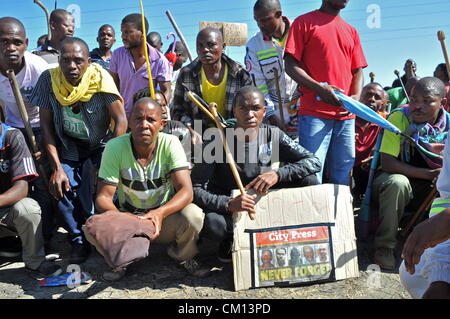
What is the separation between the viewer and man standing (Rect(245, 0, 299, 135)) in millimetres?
3844

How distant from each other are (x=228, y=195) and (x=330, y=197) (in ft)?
2.59

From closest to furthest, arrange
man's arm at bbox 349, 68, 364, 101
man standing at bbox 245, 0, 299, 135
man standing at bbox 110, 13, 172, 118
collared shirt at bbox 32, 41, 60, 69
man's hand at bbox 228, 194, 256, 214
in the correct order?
man's hand at bbox 228, 194, 256, 214 → man's arm at bbox 349, 68, 364, 101 → man standing at bbox 245, 0, 299, 135 → man standing at bbox 110, 13, 172, 118 → collared shirt at bbox 32, 41, 60, 69

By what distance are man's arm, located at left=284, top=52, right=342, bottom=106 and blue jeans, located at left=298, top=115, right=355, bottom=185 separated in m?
0.23

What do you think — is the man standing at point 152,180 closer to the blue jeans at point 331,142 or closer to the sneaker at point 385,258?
the blue jeans at point 331,142

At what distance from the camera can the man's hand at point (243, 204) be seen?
2.84m

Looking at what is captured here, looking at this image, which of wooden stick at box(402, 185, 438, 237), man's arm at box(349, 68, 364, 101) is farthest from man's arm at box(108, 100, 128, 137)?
wooden stick at box(402, 185, 438, 237)

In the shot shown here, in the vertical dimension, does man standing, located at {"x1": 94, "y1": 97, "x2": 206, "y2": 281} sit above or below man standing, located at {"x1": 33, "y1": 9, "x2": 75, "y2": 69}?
below

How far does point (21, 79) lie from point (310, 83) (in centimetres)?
250

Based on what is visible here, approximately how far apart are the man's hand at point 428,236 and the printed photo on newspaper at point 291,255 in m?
1.31

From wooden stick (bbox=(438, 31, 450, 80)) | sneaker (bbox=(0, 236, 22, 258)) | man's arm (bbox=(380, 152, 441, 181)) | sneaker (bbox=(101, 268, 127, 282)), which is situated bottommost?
sneaker (bbox=(101, 268, 127, 282))

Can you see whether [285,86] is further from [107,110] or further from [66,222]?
[66,222]

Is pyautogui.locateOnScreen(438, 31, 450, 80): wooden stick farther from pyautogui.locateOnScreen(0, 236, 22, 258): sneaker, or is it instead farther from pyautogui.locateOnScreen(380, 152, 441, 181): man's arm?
pyautogui.locateOnScreen(0, 236, 22, 258): sneaker

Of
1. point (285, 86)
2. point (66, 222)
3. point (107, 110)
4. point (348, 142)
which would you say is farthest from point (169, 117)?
point (348, 142)

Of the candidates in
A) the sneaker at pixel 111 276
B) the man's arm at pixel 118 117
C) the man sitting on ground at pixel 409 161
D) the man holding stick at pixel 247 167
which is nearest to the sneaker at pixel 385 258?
the man sitting on ground at pixel 409 161
